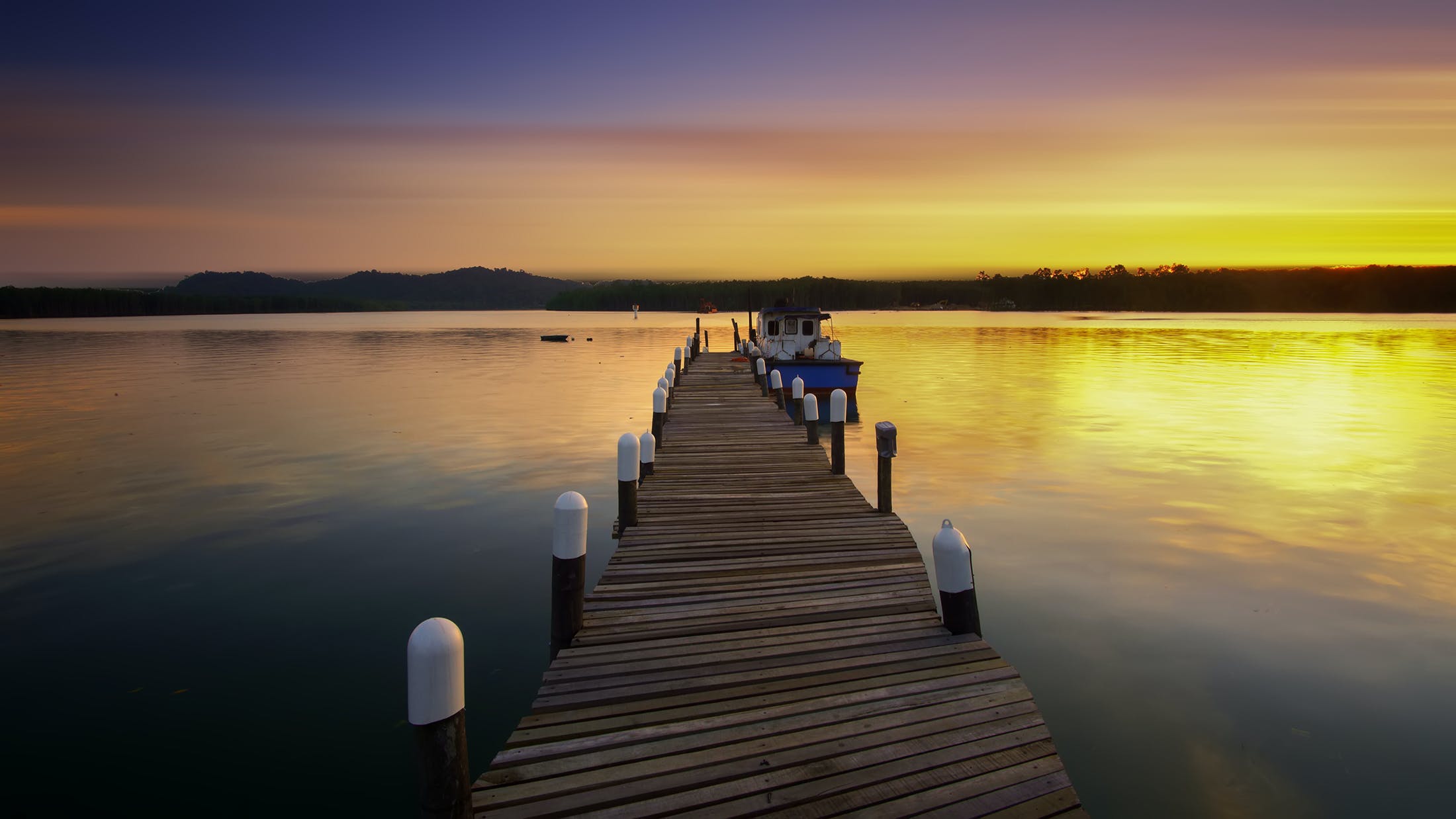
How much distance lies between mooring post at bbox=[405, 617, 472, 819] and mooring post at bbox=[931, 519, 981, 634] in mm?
3597

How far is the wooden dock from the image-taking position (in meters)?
4.27

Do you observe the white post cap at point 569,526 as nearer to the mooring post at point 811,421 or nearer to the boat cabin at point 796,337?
the mooring post at point 811,421

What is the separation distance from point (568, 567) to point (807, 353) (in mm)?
23056

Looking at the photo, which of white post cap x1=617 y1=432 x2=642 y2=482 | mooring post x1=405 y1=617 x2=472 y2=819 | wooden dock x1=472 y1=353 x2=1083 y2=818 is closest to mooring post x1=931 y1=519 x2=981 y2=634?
wooden dock x1=472 y1=353 x2=1083 y2=818

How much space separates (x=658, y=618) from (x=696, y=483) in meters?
5.14

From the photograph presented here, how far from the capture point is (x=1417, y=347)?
196ft

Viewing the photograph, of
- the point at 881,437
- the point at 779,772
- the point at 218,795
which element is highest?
the point at 881,437

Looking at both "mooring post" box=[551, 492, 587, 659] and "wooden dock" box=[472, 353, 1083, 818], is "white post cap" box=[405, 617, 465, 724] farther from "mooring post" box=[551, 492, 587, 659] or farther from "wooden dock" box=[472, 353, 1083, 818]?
"mooring post" box=[551, 492, 587, 659]

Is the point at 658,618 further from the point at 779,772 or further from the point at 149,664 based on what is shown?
the point at 149,664

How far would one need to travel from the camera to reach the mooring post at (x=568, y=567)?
6.23 m

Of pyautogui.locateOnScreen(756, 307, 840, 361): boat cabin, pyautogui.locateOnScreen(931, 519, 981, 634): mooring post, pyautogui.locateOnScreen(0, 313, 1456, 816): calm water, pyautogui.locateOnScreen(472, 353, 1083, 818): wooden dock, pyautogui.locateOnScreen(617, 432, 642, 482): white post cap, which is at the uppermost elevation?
pyautogui.locateOnScreen(756, 307, 840, 361): boat cabin

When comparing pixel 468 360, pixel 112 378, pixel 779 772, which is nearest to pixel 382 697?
pixel 779 772

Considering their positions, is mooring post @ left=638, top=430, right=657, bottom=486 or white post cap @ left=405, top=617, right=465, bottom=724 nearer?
white post cap @ left=405, top=617, right=465, bottom=724

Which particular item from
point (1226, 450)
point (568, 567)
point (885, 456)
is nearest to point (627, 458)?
point (568, 567)
